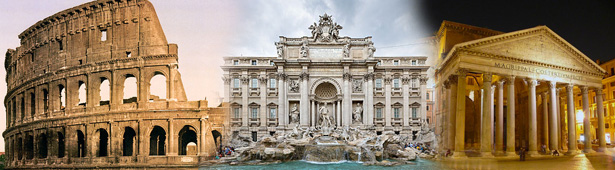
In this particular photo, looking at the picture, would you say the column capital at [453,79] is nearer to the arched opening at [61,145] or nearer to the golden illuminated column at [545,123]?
the golden illuminated column at [545,123]

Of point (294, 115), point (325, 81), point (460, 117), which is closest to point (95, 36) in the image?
point (294, 115)

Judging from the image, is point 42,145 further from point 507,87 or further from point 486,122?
point 507,87

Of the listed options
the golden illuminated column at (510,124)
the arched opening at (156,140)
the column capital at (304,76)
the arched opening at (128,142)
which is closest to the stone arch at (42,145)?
the arched opening at (128,142)

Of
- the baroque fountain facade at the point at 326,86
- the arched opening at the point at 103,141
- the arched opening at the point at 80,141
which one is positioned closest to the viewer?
the arched opening at the point at 103,141

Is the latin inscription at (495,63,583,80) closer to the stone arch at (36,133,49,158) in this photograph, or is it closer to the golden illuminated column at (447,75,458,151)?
the golden illuminated column at (447,75,458,151)

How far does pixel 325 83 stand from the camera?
35.4m

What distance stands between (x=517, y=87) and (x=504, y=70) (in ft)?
19.6

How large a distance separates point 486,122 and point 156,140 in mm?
20222

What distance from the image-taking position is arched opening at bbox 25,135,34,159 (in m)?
32.4

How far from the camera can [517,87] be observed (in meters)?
26.2

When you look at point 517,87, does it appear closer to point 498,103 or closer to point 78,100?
point 498,103

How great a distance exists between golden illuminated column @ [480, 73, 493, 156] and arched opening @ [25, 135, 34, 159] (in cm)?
3061

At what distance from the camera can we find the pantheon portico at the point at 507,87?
62.1 feet

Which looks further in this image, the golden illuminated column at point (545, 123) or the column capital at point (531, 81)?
the golden illuminated column at point (545, 123)
